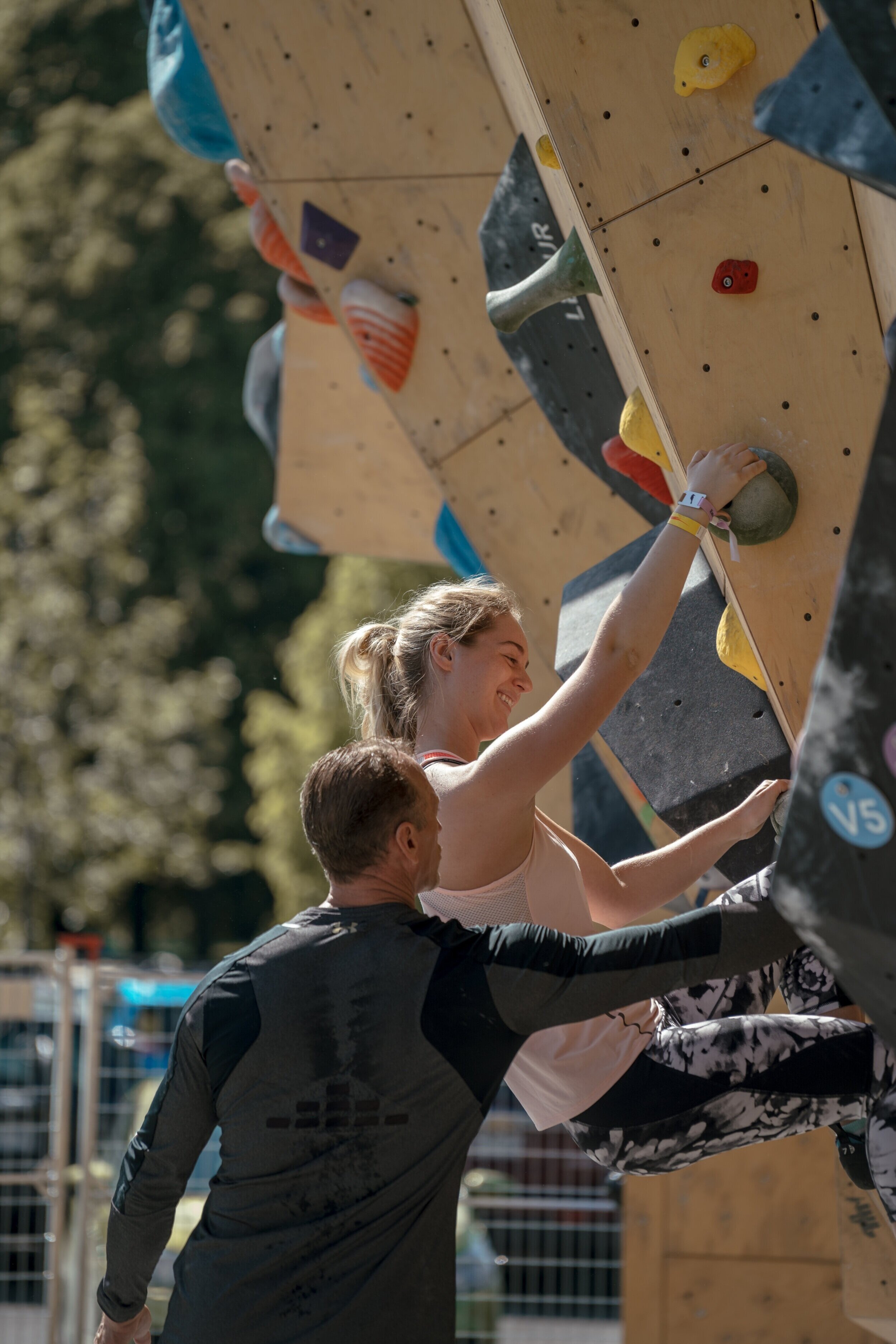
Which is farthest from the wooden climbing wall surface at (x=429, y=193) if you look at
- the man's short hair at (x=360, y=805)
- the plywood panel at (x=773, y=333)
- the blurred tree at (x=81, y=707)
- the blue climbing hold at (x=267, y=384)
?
the blurred tree at (x=81, y=707)

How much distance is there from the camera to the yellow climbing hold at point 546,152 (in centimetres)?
355

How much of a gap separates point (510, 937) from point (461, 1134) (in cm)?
31

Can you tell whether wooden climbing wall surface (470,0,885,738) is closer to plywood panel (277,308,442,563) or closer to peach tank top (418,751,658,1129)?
peach tank top (418,751,658,1129)

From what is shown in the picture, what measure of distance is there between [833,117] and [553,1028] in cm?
159

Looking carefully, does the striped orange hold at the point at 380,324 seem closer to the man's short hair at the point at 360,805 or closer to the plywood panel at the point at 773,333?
the plywood panel at the point at 773,333

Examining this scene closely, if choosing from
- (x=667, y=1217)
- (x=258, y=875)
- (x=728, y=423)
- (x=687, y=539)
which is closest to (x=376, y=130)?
(x=728, y=423)

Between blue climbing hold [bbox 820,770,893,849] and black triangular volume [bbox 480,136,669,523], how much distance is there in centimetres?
264

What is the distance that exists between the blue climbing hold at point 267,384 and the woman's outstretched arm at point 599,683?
15.9 feet

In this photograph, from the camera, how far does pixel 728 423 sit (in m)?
2.98

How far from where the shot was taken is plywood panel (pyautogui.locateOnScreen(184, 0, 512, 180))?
4.92 metres

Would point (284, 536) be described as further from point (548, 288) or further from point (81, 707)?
point (81, 707)

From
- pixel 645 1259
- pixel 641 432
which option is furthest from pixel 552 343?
pixel 645 1259

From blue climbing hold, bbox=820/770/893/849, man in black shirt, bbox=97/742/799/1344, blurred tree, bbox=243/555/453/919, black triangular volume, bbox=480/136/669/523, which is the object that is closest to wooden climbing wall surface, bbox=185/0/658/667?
black triangular volume, bbox=480/136/669/523

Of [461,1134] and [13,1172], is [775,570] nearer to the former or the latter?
[461,1134]
